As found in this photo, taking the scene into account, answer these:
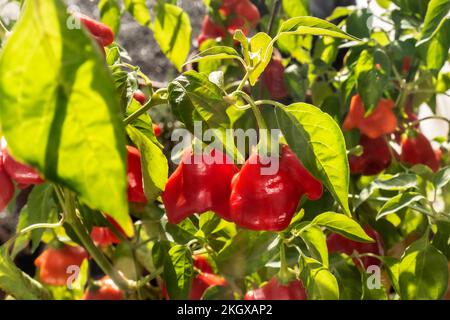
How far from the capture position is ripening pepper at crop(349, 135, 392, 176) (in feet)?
2.37

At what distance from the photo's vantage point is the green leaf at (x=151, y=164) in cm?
43

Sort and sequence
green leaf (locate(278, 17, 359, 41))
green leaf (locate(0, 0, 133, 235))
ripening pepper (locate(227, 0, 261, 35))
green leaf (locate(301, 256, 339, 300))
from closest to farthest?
green leaf (locate(0, 0, 133, 235)), green leaf (locate(278, 17, 359, 41)), green leaf (locate(301, 256, 339, 300)), ripening pepper (locate(227, 0, 261, 35))

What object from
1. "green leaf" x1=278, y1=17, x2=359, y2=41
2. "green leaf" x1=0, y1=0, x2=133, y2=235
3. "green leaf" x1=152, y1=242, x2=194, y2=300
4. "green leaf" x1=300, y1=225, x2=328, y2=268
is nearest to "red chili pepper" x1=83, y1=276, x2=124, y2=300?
"green leaf" x1=152, y1=242, x2=194, y2=300

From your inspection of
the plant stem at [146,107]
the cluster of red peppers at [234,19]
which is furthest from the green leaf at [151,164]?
the cluster of red peppers at [234,19]

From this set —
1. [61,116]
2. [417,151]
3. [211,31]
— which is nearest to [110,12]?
[211,31]

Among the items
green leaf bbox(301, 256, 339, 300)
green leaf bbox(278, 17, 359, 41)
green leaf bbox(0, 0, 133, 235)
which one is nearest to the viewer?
green leaf bbox(0, 0, 133, 235)

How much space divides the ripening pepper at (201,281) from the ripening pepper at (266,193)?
21 centimetres

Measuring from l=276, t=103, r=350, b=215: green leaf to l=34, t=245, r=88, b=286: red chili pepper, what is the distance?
41cm

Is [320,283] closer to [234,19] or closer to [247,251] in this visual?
[247,251]

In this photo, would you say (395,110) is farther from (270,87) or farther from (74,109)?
(74,109)

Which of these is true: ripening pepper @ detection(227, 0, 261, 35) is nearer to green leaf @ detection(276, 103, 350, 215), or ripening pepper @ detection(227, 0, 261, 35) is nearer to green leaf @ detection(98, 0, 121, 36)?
green leaf @ detection(98, 0, 121, 36)

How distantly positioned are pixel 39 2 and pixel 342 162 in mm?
250

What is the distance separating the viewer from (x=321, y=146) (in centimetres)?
41
